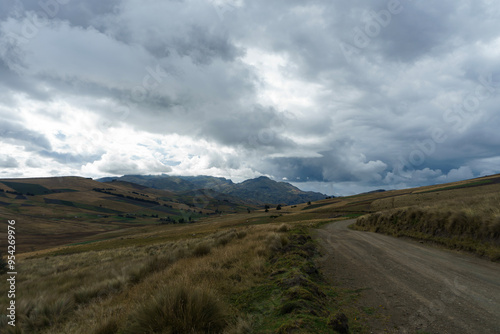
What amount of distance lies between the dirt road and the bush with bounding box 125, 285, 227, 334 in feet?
11.4

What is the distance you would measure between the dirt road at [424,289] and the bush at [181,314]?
347 centimetres

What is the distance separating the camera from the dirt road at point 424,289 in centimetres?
470

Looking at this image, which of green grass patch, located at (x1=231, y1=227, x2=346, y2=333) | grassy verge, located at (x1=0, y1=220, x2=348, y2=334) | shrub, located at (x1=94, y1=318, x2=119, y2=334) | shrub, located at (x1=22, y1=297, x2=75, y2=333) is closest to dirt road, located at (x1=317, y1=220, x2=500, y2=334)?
green grass patch, located at (x1=231, y1=227, x2=346, y2=333)

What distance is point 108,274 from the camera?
42.1ft

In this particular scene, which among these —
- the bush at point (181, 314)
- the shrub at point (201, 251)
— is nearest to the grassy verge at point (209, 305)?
the bush at point (181, 314)

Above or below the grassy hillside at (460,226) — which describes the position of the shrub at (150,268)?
below

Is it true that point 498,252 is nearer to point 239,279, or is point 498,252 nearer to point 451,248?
point 451,248

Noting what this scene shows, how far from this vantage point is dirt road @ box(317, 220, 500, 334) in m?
4.70

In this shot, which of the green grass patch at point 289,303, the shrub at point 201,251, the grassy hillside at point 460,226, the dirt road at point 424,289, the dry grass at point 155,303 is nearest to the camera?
the green grass patch at point 289,303

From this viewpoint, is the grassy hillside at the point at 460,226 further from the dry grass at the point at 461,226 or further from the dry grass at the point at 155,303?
the dry grass at the point at 155,303

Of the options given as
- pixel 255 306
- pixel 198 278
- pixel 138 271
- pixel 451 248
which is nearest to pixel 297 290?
pixel 255 306

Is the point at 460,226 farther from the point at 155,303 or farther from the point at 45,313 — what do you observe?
the point at 45,313

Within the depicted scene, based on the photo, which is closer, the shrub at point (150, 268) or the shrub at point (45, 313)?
the shrub at point (45, 313)

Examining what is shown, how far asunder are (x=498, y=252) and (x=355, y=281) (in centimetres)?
690
